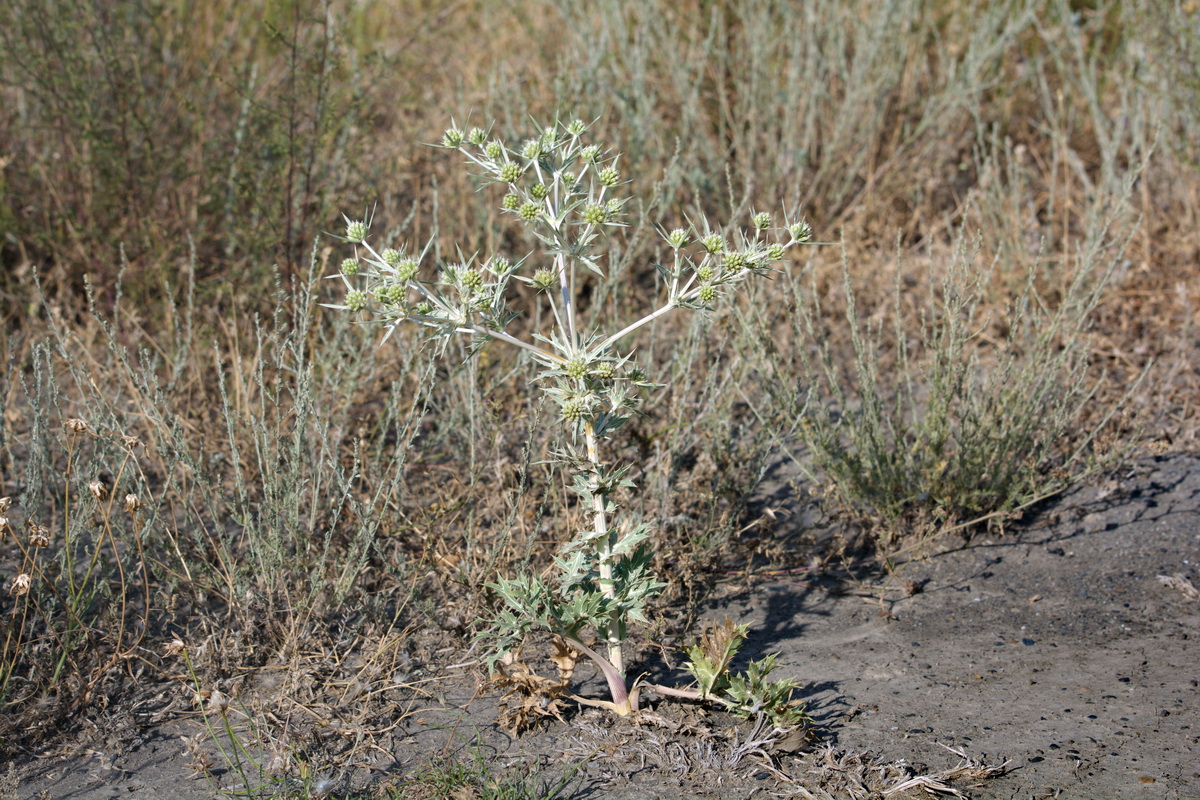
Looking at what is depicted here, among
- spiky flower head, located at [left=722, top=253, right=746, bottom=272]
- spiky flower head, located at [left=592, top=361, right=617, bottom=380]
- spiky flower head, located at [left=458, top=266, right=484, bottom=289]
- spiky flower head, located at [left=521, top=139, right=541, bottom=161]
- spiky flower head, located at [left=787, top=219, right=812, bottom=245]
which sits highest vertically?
spiky flower head, located at [left=521, top=139, right=541, bottom=161]

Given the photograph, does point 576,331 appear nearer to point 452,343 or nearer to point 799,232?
point 799,232

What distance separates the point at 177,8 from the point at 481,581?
4.17m

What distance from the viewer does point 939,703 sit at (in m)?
2.38

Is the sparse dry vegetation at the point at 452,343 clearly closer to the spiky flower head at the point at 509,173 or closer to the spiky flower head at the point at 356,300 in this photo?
the spiky flower head at the point at 356,300

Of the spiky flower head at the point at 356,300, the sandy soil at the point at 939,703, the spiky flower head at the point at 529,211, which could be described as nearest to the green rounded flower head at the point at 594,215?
the spiky flower head at the point at 529,211

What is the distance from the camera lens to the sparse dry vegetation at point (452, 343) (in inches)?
104

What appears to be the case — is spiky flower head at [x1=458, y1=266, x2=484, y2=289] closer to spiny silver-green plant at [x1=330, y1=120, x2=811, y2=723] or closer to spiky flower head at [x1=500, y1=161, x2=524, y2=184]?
spiny silver-green plant at [x1=330, y1=120, x2=811, y2=723]

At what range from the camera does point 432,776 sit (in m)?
2.17

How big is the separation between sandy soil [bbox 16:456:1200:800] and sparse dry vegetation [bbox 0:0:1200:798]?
0.09m

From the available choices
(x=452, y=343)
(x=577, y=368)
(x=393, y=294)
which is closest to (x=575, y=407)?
(x=577, y=368)

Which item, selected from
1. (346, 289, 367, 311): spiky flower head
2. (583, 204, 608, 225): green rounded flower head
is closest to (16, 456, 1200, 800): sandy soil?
(346, 289, 367, 311): spiky flower head

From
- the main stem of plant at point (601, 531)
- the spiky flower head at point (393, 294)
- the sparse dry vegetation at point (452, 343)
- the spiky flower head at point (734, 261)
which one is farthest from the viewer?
the sparse dry vegetation at point (452, 343)

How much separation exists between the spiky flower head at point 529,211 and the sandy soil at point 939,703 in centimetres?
127

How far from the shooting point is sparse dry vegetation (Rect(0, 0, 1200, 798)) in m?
2.64
